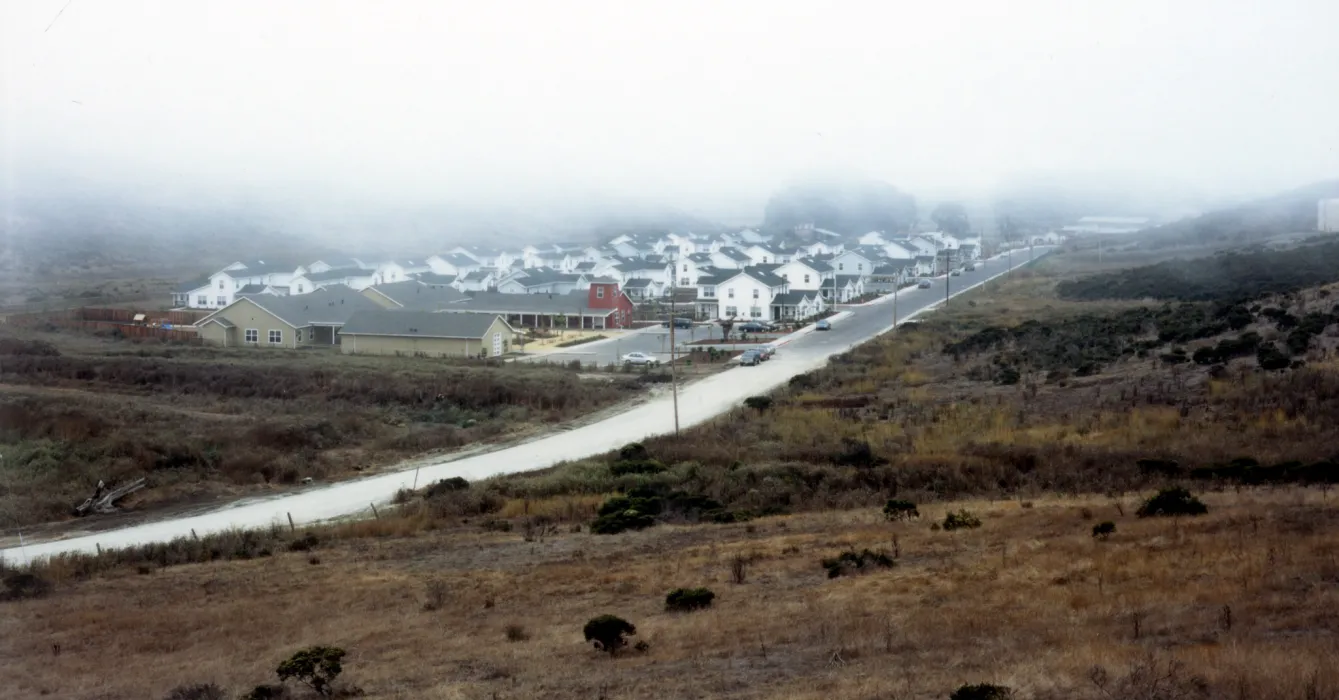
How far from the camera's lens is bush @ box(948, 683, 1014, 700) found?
675 cm

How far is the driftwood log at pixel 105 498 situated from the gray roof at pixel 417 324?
28.5 meters

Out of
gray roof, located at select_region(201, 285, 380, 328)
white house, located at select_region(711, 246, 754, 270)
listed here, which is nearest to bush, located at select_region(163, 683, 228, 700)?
gray roof, located at select_region(201, 285, 380, 328)

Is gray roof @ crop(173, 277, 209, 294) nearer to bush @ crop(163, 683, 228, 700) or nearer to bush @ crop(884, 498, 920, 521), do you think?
bush @ crop(884, 498, 920, 521)

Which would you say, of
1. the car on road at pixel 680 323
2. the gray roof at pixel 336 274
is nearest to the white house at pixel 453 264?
the gray roof at pixel 336 274

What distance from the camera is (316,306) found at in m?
60.7

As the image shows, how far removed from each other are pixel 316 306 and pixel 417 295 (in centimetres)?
1187

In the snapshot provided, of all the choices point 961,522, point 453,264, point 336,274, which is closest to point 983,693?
point 961,522

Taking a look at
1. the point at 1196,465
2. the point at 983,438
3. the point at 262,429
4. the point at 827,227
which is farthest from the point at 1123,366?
the point at 827,227

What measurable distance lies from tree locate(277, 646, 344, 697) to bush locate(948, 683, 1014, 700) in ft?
17.2

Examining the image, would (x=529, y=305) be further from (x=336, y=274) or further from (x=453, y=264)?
(x=453, y=264)

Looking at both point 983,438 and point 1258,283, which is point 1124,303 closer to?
point 1258,283

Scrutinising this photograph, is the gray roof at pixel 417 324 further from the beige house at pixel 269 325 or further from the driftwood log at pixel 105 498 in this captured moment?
the driftwood log at pixel 105 498

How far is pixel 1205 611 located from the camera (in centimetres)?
890

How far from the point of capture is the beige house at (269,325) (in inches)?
2255
